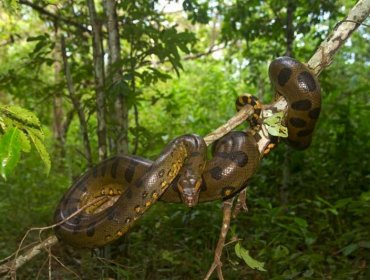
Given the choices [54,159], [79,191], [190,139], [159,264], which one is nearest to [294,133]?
[190,139]

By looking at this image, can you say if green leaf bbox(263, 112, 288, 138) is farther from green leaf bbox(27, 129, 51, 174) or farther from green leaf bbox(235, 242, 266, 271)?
green leaf bbox(27, 129, 51, 174)

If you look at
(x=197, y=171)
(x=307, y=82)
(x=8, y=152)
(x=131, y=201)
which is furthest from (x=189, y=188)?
(x=8, y=152)

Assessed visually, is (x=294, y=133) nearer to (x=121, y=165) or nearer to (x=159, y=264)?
(x=121, y=165)

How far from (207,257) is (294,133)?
263cm

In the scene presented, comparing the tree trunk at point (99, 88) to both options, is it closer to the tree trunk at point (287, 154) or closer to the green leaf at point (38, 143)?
the tree trunk at point (287, 154)

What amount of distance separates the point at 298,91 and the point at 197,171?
101 cm

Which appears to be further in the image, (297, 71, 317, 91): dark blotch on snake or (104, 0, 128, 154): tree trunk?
(104, 0, 128, 154): tree trunk

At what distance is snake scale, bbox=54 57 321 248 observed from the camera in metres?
2.98

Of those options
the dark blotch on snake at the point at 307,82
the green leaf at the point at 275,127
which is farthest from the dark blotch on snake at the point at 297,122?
the green leaf at the point at 275,127

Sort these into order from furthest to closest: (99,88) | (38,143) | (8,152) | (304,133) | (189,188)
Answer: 1. (99,88)
2. (304,133)
3. (189,188)
4. (38,143)
5. (8,152)

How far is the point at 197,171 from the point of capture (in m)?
3.06

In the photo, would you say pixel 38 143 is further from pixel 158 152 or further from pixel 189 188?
pixel 158 152

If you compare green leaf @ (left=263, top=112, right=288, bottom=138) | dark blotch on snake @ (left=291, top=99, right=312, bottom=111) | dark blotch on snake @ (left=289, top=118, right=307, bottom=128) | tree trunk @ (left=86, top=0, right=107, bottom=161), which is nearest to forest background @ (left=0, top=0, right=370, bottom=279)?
tree trunk @ (left=86, top=0, right=107, bottom=161)

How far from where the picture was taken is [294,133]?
11.9ft
